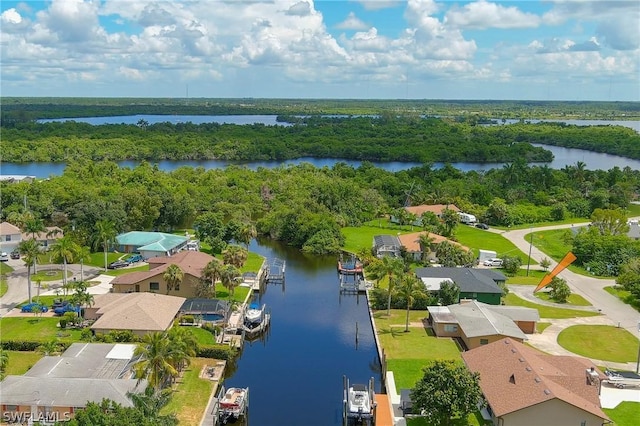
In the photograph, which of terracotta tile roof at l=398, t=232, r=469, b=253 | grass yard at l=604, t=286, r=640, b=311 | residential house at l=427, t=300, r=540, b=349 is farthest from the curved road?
terracotta tile roof at l=398, t=232, r=469, b=253

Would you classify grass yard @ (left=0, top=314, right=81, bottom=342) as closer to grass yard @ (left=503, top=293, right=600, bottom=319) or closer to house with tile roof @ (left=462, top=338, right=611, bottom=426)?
house with tile roof @ (left=462, top=338, right=611, bottom=426)

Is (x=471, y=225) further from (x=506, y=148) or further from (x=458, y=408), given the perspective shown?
(x=506, y=148)

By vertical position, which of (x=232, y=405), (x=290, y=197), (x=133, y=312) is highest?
(x=290, y=197)

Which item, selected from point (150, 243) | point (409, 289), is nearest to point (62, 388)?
point (409, 289)

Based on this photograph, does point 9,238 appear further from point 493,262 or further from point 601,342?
point 601,342

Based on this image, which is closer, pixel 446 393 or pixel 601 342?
pixel 446 393

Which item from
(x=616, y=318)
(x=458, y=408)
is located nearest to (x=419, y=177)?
(x=616, y=318)

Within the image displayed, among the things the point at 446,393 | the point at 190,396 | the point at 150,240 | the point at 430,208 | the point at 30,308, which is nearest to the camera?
the point at 446,393
